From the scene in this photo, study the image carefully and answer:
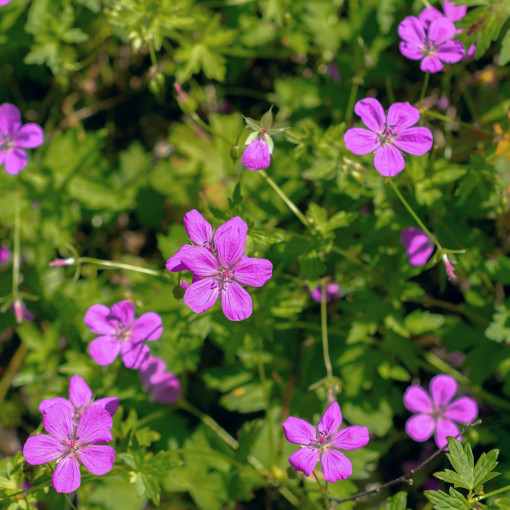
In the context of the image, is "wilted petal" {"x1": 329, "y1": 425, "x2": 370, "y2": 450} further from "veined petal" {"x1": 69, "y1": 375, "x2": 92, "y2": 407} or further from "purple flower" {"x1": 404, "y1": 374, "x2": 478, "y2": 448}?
"veined petal" {"x1": 69, "y1": 375, "x2": 92, "y2": 407}

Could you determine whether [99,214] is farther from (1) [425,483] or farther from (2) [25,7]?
(1) [425,483]

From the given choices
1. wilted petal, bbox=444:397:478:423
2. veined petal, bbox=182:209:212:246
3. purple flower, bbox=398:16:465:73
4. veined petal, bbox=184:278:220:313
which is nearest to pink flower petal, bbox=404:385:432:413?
wilted petal, bbox=444:397:478:423

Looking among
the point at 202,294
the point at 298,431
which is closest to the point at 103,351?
the point at 202,294

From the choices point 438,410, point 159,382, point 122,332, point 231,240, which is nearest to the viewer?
point 231,240

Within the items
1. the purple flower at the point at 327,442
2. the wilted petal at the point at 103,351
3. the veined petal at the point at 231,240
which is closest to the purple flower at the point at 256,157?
the veined petal at the point at 231,240

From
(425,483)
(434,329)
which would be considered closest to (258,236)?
(434,329)

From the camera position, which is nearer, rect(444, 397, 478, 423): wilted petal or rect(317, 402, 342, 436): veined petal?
rect(317, 402, 342, 436): veined petal

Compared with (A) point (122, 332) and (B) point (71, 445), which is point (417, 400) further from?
(B) point (71, 445)
